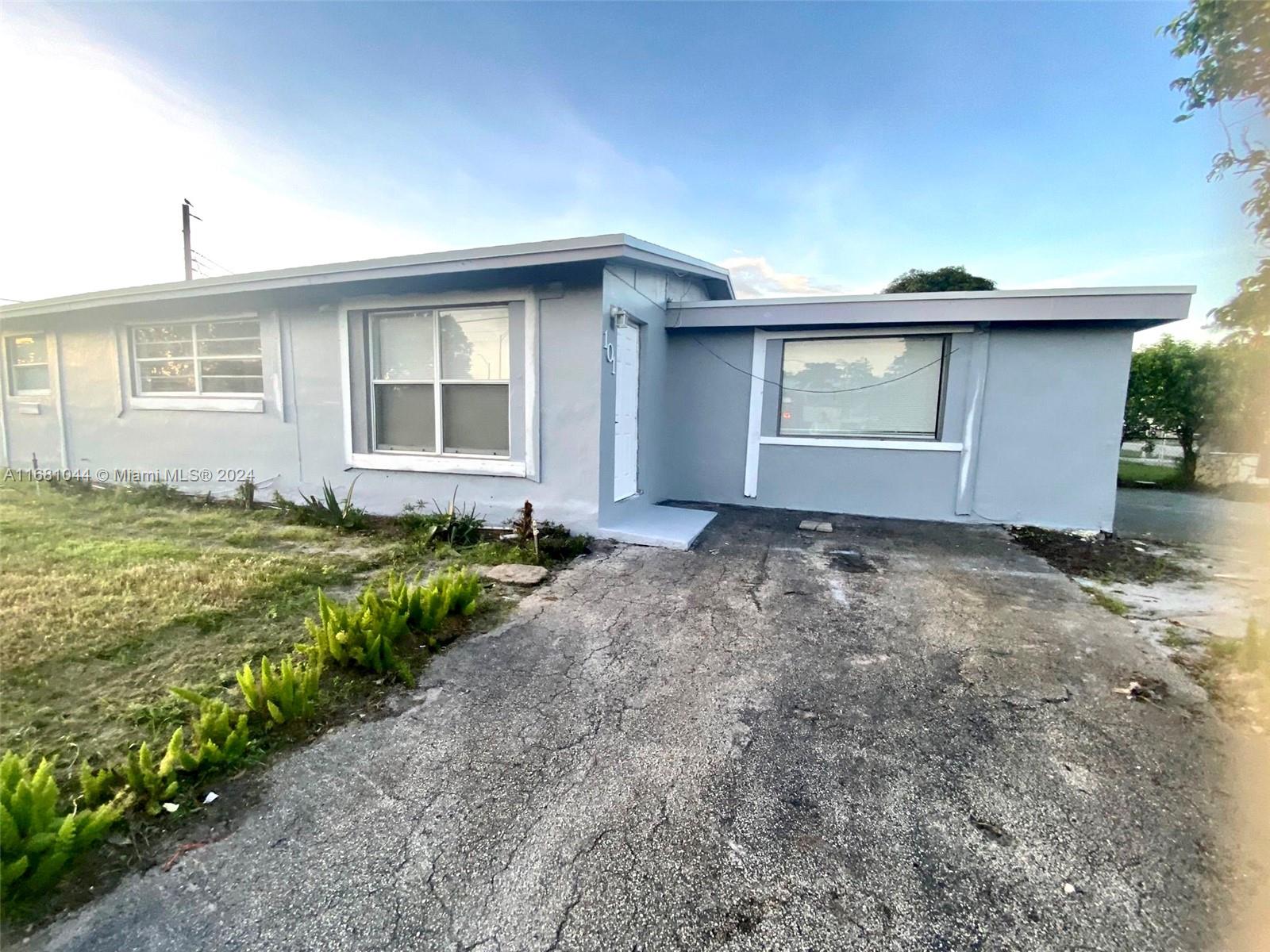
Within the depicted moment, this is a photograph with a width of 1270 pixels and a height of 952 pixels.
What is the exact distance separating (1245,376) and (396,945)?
103 inches

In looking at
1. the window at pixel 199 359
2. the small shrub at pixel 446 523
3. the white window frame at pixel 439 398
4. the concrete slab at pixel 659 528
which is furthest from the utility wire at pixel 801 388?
the window at pixel 199 359

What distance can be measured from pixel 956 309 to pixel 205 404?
9333mm

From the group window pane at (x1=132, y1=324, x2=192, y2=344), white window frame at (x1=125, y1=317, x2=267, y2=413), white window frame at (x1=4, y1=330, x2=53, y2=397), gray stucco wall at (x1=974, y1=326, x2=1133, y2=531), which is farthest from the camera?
white window frame at (x1=4, y1=330, x2=53, y2=397)

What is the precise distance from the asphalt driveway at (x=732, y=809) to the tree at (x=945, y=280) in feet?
63.8

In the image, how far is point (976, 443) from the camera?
20.5ft

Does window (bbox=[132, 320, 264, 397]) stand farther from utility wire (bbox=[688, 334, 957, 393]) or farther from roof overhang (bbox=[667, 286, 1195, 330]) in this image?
utility wire (bbox=[688, 334, 957, 393])

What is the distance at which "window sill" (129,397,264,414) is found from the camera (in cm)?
678

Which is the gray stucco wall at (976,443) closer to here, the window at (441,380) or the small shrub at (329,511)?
the window at (441,380)

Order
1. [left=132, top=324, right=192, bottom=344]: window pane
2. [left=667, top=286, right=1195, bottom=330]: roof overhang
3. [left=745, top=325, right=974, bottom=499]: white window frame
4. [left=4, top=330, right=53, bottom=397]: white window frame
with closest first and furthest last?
[left=667, top=286, right=1195, bottom=330]: roof overhang, [left=745, top=325, right=974, bottom=499]: white window frame, [left=132, top=324, right=192, bottom=344]: window pane, [left=4, top=330, right=53, bottom=397]: white window frame

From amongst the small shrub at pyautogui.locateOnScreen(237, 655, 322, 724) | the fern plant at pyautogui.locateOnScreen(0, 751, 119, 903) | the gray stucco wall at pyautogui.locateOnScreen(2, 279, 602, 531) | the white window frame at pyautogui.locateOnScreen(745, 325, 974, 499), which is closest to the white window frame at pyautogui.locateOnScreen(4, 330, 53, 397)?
the gray stucco wall at pyautogui.locateOnScreen(2, 279, 602, 531)

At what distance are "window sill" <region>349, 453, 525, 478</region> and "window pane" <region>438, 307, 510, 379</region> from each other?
885 millimetres

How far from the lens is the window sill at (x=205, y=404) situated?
6.78 m

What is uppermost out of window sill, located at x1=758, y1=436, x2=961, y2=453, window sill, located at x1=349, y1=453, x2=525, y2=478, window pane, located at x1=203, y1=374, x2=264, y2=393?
window pane, located at x1=203, y1=374, x2=264, y2=393

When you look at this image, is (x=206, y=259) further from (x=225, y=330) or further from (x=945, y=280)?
(x=945, y=280)
